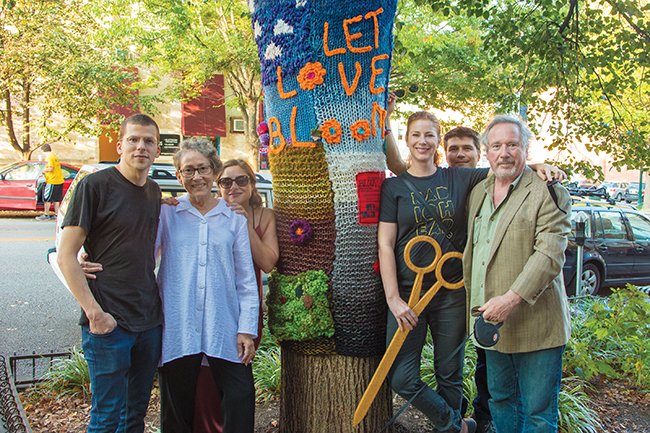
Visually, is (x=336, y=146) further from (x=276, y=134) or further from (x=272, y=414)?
(x=272, y=414)

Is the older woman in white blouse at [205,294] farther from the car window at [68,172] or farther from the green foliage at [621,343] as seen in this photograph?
the car window at [68,172]

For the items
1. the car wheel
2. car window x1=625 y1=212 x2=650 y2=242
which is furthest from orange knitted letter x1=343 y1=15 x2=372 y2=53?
car window x1=625 y1=212 x2=650 y2=242

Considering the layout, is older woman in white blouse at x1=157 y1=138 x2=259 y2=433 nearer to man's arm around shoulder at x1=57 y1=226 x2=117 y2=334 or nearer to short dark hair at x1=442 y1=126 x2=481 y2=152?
man's arm around shoulder at x1=57 y1=226 x2=117 y2=334

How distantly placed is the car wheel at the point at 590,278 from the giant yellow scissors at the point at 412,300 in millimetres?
5549

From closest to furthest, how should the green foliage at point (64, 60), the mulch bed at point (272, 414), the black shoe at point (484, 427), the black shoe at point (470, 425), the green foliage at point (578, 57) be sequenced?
the black shoe at point (470, 425) < the black shoe at point (484, 427) < the mulch bed at point (272, 414) < the green foliage at point (578, 57) < the green foliage at point (64, 60)

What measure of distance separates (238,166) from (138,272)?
914 mm

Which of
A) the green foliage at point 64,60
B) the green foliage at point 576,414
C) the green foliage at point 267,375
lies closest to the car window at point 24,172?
the green foliage at point 64,60

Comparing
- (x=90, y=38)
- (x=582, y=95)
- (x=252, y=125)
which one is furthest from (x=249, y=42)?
(x=582, y=95)

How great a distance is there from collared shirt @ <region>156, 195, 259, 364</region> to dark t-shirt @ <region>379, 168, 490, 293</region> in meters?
0.77

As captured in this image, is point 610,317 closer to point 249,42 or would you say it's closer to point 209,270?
point 209,270

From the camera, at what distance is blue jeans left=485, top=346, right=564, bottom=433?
85.9 inches

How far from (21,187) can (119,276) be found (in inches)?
470

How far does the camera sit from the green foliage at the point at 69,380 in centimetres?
340

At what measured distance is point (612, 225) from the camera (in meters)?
7.18
